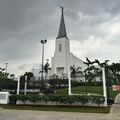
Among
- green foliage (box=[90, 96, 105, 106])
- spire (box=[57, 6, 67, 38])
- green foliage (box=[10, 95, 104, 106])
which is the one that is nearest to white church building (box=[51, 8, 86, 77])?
spire (box=[57, 6, 67, 38])

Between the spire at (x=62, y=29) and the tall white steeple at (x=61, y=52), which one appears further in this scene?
the spire at (x=62, y=29)

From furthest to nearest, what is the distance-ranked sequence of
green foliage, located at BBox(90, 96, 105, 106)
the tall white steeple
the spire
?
the spire < the tall white steeple < green foliage, located at BBox(90, 96, 105, 106)

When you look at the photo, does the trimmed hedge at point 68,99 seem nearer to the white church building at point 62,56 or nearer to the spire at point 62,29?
the white church building at point 62,56

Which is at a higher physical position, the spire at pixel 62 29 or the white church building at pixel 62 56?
the spire at pixel 62 29

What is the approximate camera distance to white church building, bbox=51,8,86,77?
213 ft

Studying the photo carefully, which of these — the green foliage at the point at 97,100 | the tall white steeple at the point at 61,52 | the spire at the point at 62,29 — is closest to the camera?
the green foliage at the point at 97,100

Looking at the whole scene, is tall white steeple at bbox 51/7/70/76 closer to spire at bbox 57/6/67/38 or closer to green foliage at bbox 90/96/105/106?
spire at bbox 57/6/67/38

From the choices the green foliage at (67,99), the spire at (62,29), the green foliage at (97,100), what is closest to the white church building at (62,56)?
the spire at (62,29)

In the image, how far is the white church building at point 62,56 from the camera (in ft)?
213

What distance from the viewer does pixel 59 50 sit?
66.2m

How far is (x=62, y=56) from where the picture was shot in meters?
65.1

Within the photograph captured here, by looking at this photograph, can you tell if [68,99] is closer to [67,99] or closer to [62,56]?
[67,99]

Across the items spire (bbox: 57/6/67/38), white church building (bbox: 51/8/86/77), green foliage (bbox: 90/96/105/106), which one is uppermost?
spire (bbox: 57/6/67/38)

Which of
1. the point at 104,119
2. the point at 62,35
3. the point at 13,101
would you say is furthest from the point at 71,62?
the point at 104,119
